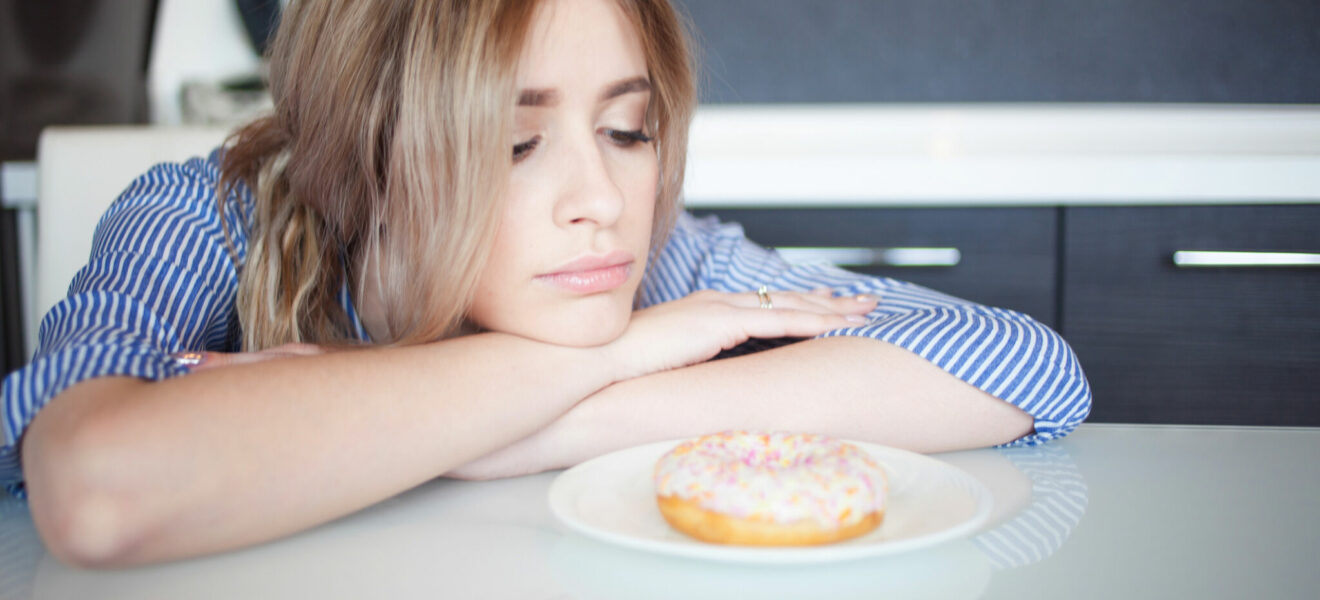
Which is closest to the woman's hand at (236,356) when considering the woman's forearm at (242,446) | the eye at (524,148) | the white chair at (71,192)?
the woman's forearm at (242,446)

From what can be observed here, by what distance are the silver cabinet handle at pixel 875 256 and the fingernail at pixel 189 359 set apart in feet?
3.28

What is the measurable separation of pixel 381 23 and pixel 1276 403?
149 cm

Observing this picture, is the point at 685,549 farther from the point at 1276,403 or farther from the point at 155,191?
the point at 1276,403

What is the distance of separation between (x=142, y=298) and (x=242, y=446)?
327 mm

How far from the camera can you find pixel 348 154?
883 mm

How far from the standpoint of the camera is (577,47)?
31.0 inches

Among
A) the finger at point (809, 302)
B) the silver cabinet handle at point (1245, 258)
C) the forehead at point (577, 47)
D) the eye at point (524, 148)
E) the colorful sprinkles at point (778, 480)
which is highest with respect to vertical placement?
the forehead at point (577, 47)

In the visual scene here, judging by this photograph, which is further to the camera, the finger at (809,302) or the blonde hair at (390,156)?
the finger at (809,302)

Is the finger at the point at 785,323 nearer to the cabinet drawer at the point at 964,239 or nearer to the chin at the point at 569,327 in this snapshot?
the chin at the point at 569,327

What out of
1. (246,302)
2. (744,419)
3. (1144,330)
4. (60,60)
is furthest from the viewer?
(60,60)

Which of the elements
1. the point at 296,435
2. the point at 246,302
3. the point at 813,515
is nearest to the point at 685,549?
the point at 813,515

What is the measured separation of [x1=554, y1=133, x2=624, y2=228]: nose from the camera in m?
0.77

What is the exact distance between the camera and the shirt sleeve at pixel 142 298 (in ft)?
1.92

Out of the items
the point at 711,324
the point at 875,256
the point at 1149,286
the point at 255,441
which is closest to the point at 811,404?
the point at 711,324
